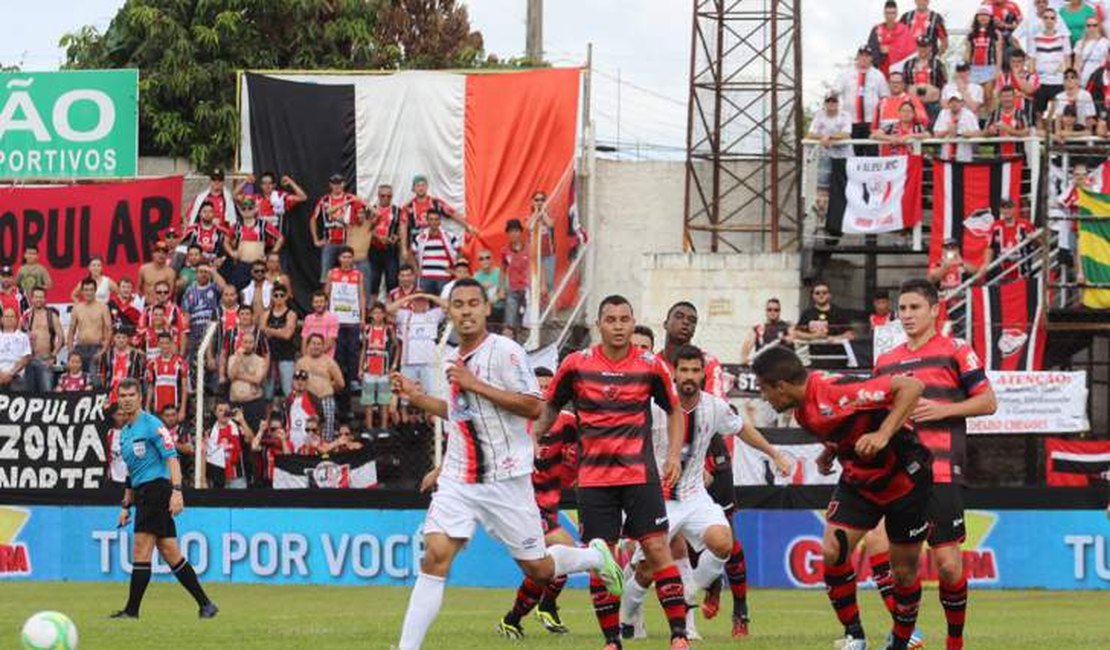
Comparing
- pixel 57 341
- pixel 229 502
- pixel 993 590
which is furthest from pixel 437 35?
pixel 993 590

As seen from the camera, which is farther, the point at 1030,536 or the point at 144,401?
the point at 144,401

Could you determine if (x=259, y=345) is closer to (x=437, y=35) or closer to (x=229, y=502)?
(x=229, y=502)

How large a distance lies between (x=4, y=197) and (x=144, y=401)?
26.3 ft

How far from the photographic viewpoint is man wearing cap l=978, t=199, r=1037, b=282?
86.9 ft

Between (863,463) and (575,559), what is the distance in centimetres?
216

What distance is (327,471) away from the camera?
83.7ft

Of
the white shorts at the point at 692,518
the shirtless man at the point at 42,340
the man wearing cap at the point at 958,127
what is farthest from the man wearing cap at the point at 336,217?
the white shorts at the point at 692,518

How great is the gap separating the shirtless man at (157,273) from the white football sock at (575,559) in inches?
612

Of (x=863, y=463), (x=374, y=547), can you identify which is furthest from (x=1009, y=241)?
(x=863, y=463)

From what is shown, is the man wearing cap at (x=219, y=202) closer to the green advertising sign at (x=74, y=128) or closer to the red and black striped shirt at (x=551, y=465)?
the green advertising sign at (x=74, y=128)

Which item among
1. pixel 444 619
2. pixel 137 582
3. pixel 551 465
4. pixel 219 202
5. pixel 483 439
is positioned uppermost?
pixel 219 202

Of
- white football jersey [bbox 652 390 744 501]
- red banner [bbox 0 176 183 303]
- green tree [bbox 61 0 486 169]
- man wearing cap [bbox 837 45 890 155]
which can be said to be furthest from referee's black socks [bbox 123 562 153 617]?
green tree [bbox 61 0 486 169]

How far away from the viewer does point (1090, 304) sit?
25922 millimetres

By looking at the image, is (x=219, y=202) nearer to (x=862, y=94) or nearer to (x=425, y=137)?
(x=425, y=137)
